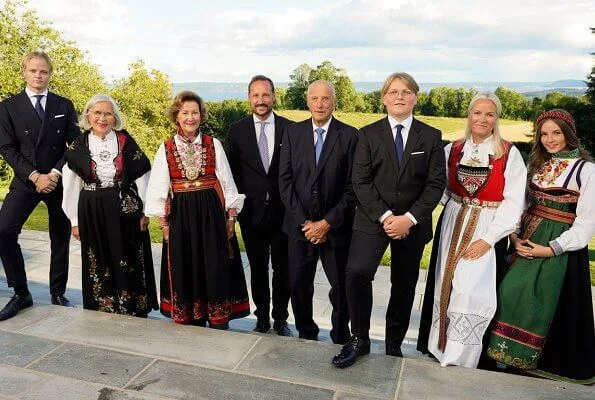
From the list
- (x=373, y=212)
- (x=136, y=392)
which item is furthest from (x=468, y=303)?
(x=136, y=392)

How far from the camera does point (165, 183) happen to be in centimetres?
331

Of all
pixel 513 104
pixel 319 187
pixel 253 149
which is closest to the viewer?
pixel 319 187

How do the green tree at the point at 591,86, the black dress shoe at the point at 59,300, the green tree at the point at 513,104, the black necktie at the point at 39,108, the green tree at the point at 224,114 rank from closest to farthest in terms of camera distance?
the black necktie at the point at 39,108
the black dress shoe at the point at 59,300
the green tree at the point at 591,86
the green tree at the point at 513,104
the green tree at the point at 224,114

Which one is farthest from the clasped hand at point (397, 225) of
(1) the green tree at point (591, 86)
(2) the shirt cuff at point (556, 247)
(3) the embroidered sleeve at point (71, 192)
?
(1) the green tree at point (591, 86)

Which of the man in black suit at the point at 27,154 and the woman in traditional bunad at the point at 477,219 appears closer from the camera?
the woman in traditional bunad at the point at 477,219

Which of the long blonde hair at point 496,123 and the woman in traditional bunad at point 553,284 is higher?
the long blonde hair at point 496,123

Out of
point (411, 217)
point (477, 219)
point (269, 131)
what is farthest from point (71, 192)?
point (477, 219)

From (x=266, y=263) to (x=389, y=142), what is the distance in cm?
137

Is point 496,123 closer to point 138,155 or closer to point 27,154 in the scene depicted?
point 138,155

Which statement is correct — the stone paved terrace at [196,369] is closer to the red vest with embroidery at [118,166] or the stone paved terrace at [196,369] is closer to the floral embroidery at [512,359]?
the floral embroidery at [512,359]

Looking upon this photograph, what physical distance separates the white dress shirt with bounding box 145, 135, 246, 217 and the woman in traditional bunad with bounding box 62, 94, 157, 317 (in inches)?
9.6

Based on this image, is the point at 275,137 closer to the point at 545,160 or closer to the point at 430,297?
the point at 430,297

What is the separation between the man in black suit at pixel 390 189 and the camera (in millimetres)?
2992

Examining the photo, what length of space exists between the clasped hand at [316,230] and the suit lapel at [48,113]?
2.04 metres
